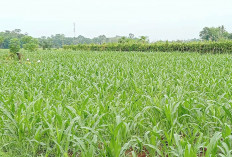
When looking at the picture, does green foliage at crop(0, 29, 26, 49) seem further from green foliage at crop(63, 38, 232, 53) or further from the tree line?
green foliage at crop(63, 38, 232, 53)

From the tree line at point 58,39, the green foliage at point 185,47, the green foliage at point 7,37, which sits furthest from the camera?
the green foliage at point 7,37

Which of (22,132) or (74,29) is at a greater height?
(74,29)

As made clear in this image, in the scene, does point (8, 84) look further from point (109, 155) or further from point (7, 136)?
point (109, 155)

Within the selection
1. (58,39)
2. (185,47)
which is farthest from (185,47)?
(58,39)

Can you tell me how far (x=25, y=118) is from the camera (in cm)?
252

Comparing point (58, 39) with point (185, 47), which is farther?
point (58, 39)

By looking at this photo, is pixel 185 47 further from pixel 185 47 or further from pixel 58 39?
pixel 58 39

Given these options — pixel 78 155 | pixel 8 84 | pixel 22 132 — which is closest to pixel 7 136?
pixel 22 132

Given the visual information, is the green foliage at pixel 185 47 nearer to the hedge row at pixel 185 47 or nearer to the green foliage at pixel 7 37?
the hedge row at pixel 185 47

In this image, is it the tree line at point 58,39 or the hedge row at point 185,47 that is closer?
the hedge row at point 185,47

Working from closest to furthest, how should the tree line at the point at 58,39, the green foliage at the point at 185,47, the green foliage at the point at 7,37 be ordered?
1. the green foliage at the point at 185,47
2. the tree line at the point at 58,39
3. the green foliage at the point at 7,37

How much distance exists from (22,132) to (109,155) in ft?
3.52

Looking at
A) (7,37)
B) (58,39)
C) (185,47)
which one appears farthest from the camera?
(58,39)

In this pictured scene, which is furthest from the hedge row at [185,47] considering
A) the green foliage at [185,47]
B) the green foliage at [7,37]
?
the green foliage at [7,37]
